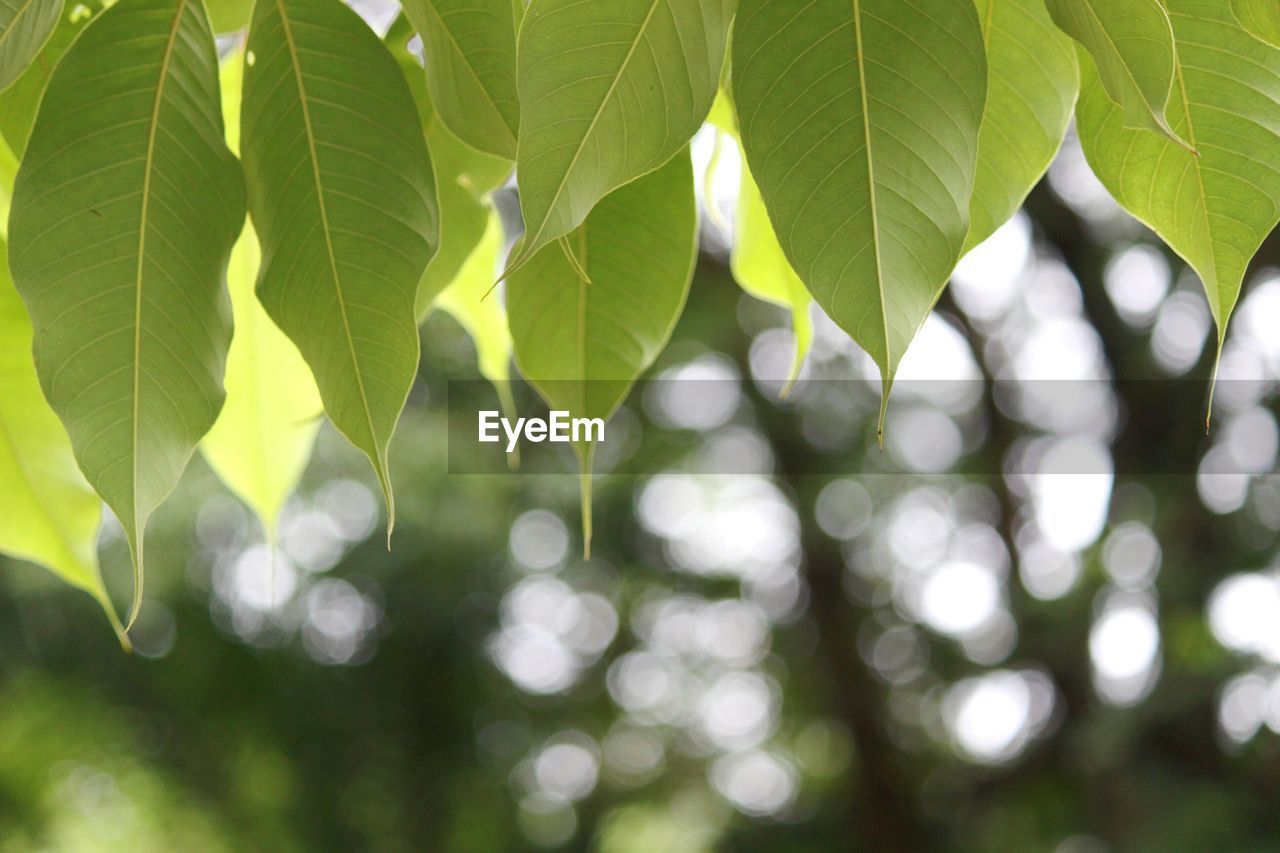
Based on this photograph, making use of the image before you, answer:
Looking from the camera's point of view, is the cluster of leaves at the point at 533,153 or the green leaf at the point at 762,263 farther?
the green leaf at the point at 762,263

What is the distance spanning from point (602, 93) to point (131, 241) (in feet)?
0.42

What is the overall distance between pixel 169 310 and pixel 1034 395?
11.2ft

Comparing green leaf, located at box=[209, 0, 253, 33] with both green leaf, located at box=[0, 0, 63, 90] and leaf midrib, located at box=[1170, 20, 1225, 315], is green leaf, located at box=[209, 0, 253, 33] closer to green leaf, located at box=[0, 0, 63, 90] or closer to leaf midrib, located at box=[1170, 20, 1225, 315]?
green leaf, located at box=[0, 0, 63, 90]

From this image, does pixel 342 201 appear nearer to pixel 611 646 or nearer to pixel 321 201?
pixel 321 201

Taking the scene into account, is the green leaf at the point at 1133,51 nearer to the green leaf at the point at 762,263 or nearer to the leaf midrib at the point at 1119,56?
the leaf midrib at the point at 1119,56

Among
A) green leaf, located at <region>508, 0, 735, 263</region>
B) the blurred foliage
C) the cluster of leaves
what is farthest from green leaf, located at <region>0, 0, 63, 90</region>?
the blurred foliage

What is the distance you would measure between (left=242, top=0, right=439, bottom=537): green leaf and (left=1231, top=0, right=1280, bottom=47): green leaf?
0.19 meters

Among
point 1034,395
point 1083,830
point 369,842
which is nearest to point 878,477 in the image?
point 1034,395

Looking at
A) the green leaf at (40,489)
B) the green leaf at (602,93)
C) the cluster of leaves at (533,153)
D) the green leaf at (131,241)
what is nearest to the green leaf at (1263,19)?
the cluster of leaves at (533,153)

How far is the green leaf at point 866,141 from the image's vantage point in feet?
0.77

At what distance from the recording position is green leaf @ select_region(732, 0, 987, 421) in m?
0.23

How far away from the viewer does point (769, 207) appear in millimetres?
232

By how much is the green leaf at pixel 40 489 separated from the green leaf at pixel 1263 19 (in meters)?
0.35

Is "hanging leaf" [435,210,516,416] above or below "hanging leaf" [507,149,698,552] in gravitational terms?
above
